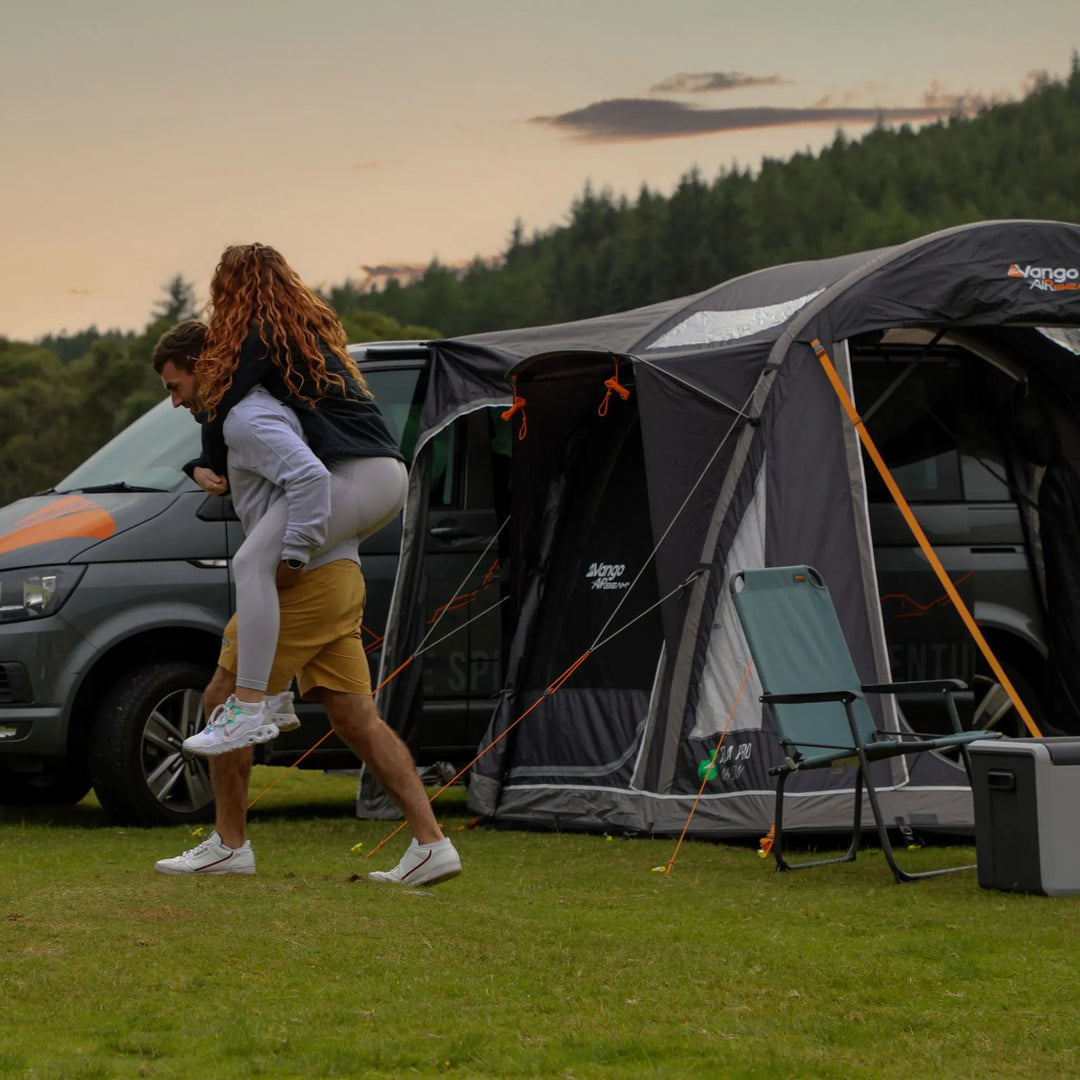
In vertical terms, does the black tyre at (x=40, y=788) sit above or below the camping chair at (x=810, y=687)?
below

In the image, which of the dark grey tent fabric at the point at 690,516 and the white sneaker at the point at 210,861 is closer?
the white sneaker at the point at 210,861

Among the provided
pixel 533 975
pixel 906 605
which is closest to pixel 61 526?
pixel 906 605

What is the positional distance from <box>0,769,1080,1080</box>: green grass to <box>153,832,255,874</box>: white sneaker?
8 cm

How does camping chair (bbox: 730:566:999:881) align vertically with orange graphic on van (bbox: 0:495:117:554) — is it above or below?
below

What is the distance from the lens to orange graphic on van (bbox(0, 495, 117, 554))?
806 centimetres

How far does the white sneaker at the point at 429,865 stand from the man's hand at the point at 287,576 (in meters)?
0.91

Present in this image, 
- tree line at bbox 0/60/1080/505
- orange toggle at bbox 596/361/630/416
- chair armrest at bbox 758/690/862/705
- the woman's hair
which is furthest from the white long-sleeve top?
tree line at bbox 0/60/1080/505

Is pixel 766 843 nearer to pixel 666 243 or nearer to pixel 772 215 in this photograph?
pixel 666 243

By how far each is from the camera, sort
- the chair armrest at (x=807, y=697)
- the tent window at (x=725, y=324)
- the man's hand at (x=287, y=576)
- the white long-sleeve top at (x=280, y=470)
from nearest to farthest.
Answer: the white long-sleeve top at (x=280, y=470) < the man's hand at (x=287, y=576) < the chair armrest at (x=807, y=697) < the tent window at (x=725, y=324)

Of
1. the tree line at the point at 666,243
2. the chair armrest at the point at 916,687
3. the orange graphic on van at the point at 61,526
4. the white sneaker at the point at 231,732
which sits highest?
the tree line at the point at 666,243

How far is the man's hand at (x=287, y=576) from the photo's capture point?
5.53 meters

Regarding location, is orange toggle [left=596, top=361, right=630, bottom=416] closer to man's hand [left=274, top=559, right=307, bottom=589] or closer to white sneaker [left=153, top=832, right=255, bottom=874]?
man's hand [left=274, top=559, right=307, bottom=589]

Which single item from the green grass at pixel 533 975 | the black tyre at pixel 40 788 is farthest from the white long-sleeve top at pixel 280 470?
the black tyre at pixel 40 788

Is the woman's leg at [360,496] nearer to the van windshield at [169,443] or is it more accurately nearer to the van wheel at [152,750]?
the van wheel at [152,750]
